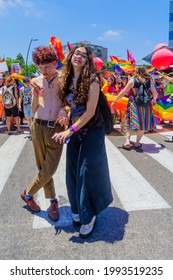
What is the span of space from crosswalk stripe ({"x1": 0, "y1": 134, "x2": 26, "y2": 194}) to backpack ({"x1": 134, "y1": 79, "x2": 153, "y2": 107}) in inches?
109

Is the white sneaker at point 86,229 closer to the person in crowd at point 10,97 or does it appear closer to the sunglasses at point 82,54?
the sunglasses at point 82,54

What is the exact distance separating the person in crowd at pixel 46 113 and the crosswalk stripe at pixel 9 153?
1.37 meters

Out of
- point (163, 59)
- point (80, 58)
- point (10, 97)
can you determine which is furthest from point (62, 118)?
point (163, 59)

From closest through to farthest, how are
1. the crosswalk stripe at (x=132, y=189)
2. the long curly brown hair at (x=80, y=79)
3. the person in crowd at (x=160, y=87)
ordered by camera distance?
the long curly brown hair at (x=80, y=79)
the crosswalk stripe at (x=132, y=189)
the person in crowd at (x=160, y=87)

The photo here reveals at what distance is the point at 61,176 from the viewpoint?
438 cm

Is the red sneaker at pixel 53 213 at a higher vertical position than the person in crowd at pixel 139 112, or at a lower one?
lower

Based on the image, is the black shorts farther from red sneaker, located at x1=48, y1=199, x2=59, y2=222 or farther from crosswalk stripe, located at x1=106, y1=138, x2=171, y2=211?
red sneaker, located at x1=48, y1=199, x2=59, y2=222

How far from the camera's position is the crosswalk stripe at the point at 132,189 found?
3332 mm

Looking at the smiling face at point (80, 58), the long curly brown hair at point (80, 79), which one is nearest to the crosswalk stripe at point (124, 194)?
the long curly brown hair at point (80, 79)

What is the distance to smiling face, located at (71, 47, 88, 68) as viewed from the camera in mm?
2459

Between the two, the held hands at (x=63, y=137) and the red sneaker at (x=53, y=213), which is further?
the red sneaker at (x=53, y=213)

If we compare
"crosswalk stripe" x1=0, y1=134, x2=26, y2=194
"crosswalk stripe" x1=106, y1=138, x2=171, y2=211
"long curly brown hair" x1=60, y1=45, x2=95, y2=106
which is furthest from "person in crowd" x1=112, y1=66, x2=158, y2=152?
"long curly brown hair" x1=60, y1=45, x2=95, y2=106

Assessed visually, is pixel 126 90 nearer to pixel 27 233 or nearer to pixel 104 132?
pixel 104 132

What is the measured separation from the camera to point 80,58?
2.46 meters
